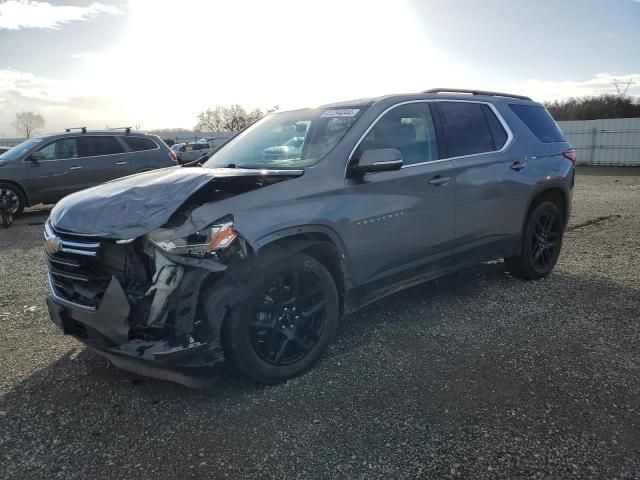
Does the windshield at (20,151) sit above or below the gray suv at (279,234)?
above

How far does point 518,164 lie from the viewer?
4.87 meters

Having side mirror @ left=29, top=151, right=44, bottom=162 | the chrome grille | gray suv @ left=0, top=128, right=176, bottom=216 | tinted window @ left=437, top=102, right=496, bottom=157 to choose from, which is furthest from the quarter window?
side mirror @ left=29, top=151, right=44, bottom=162

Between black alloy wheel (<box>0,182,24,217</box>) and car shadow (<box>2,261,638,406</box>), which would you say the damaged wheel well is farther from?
black alloy wheel (<box>0,182,24,217</box>)

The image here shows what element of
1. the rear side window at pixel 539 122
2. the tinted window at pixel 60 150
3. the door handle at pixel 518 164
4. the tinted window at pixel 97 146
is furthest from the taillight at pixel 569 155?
the tinted window at pixel 60 150

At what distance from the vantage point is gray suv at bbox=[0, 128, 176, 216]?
10.2 m

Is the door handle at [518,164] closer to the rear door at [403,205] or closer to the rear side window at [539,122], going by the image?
the rear side window at [539,122]

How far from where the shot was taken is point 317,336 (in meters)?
3.36

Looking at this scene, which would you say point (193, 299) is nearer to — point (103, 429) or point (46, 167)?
point (103, 429)

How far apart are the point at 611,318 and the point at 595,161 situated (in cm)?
2357

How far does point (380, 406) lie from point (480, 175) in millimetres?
2433

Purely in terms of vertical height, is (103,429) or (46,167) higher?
(46,167)

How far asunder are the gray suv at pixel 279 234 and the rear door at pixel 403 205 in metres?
0.01

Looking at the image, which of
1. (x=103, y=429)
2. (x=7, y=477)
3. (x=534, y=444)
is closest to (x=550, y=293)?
(x=534, y=444)

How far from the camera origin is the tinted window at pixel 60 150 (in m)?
10.4
